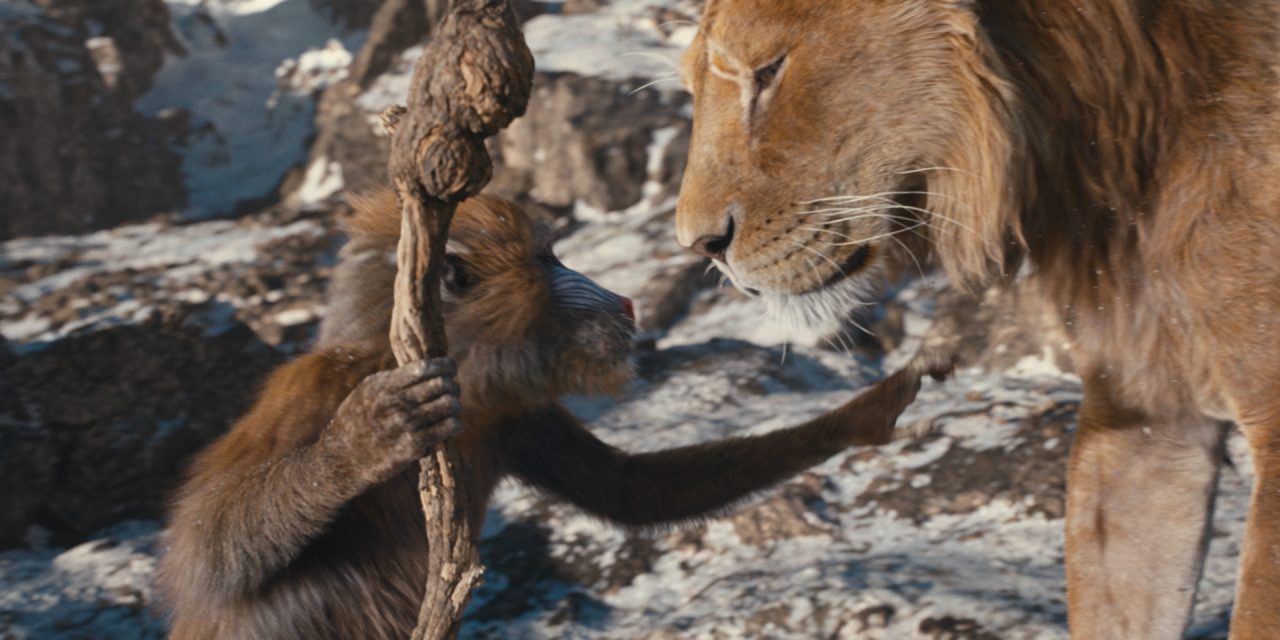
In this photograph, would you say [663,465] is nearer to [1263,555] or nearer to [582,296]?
[582,296]

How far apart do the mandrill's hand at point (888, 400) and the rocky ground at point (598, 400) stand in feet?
0.88

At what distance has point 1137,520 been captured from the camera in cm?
305

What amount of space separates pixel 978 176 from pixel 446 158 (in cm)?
119

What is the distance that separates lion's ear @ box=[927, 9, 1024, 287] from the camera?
8.41ft

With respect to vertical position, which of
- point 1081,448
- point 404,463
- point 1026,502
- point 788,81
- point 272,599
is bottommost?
point 1026,502

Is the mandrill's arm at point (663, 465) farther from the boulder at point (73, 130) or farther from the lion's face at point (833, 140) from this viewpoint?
the boulder at point (73, 130)

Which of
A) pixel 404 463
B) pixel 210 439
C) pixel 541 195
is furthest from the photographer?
pixel 541 195

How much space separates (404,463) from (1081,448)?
5.31 feet

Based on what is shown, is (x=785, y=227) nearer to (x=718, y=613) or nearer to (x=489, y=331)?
(x=489, y=331)

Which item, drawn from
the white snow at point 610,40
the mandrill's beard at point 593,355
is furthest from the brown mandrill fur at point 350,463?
the white snow at point 610,40

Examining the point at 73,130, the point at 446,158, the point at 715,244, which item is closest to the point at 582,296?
the point at 715,244

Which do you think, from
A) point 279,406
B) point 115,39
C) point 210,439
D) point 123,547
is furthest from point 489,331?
point 115,39

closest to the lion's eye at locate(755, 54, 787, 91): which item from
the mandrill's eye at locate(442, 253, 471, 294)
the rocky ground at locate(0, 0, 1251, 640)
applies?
the rocky ground at locate(0, 0, 1251, 640)

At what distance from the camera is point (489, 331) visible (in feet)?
10.7
